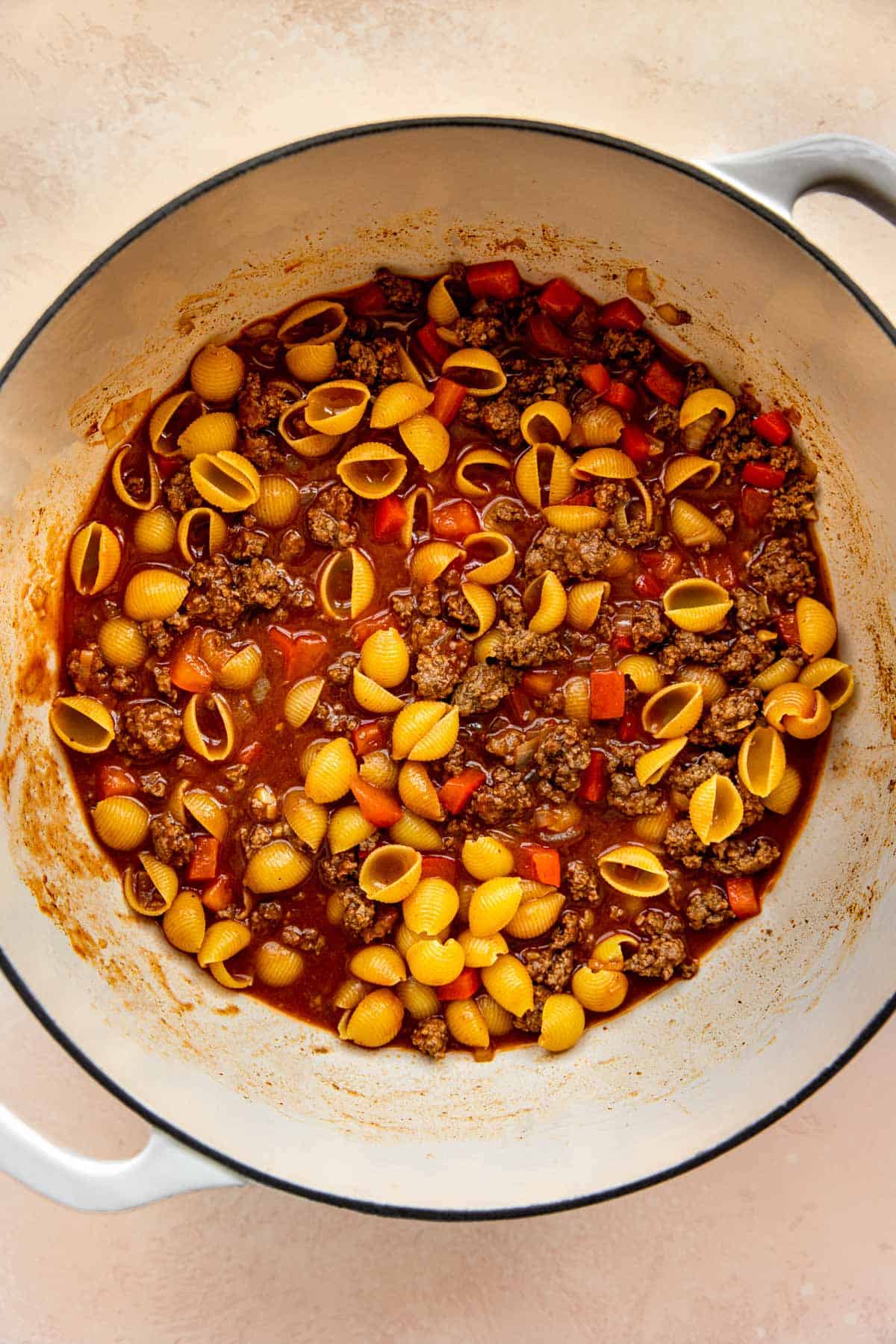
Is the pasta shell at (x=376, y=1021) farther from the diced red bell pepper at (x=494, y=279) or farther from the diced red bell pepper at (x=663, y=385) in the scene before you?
the diced red bell pepper at (x=494, y=279)

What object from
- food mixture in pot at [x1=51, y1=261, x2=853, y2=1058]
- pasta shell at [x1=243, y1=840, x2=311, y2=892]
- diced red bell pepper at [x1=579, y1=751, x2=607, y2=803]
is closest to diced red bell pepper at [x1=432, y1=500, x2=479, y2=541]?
food mixture in pot at [x1=51, y1=261, x2=853, y2=1058]

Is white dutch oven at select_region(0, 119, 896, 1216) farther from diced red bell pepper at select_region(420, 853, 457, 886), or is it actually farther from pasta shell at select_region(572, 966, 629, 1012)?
diced red bell pepper at select_region(420, 853, 457, 886)

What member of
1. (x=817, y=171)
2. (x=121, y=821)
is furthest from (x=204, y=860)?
(x=817, y=171)

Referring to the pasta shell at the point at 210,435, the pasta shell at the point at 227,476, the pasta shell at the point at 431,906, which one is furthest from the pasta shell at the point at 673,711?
the pasta shell at the point at 210,435

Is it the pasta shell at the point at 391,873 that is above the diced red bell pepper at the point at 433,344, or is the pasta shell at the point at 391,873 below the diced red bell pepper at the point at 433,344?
below

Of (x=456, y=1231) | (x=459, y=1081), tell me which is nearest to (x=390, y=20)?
(x=459, y=1081)

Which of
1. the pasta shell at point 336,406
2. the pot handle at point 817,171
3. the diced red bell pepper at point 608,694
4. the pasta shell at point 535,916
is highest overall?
the pot handle at point 817,171

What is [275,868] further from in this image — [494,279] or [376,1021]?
[494,279]
